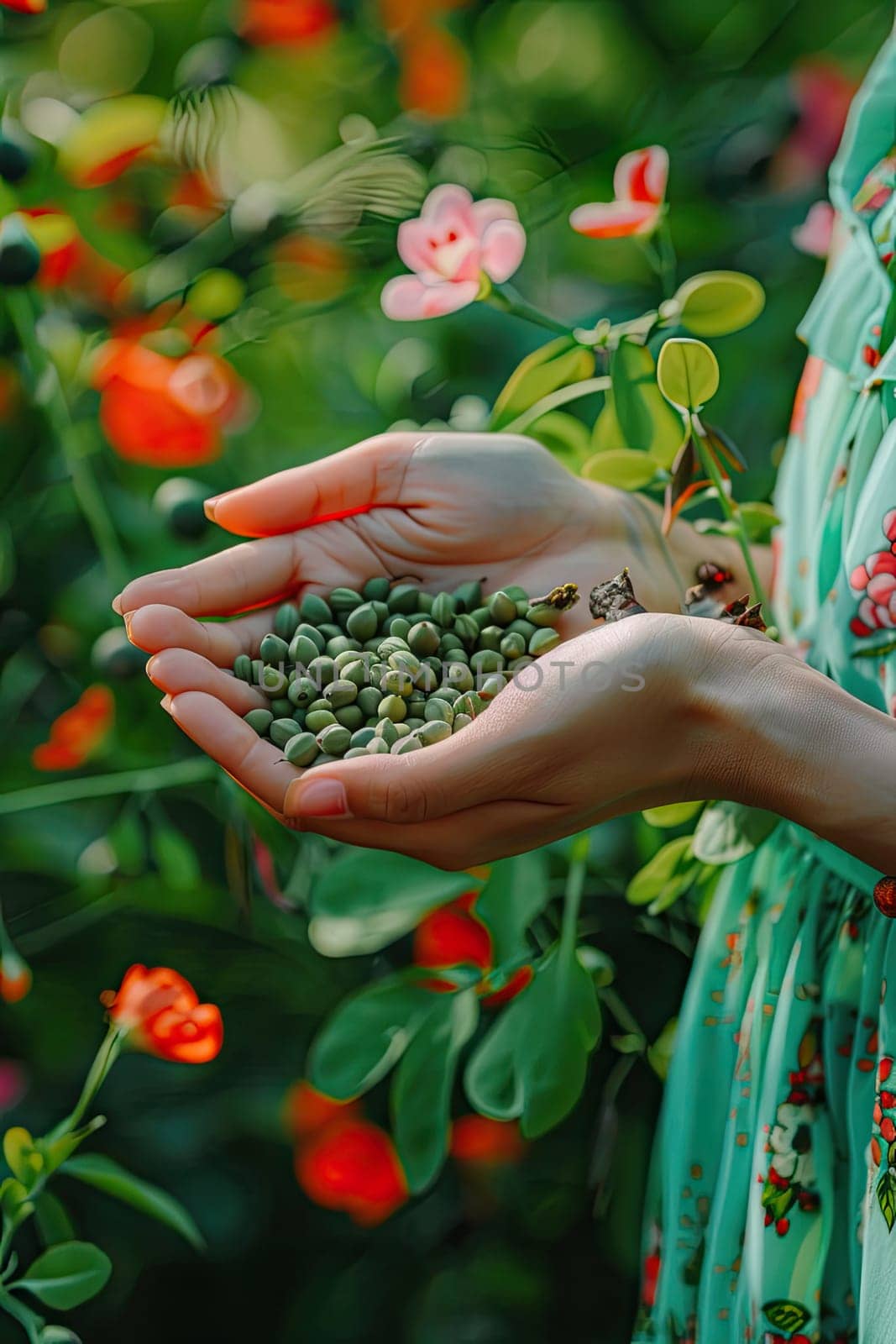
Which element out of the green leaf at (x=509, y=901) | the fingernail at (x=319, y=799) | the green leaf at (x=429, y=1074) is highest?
the fingernail at (x=319, y=799)

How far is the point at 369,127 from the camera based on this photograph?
32.7 inches

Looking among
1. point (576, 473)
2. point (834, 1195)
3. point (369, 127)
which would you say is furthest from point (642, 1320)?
point (369, 127)

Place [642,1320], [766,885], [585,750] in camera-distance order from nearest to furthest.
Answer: [585,750], [766,885], [642,1320]

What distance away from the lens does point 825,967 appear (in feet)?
1.75

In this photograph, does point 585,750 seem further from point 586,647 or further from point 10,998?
point 10,998

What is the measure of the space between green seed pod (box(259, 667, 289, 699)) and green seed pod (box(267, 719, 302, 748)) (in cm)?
3

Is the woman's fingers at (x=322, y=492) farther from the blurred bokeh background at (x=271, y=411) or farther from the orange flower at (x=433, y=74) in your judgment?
the orange flower at (x=433, y=74)

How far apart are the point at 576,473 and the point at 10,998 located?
0.60 m

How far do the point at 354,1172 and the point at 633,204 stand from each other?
775 millimetres

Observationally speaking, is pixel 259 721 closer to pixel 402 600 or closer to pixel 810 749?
pixel 402 600

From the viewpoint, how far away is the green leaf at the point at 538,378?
2.41ft

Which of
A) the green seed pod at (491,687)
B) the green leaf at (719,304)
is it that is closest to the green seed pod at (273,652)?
the green seed pod at (491,687)

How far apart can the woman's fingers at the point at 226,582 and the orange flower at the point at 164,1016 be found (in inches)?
15.0

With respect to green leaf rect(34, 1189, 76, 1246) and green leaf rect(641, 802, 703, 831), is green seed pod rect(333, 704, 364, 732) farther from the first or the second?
green leaf rect(34, 1189, 76, 1246)
